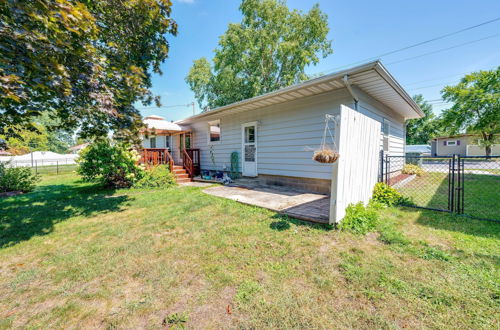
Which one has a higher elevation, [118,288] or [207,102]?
[207,102]

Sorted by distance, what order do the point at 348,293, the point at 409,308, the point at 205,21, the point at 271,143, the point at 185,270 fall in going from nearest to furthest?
the point at 409,308 < the point at 348,293 < the point at 185,270 < the point at 271,143 < the point at 205,21

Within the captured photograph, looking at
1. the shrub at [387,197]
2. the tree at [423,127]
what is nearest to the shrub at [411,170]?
the shrub at [387,197]

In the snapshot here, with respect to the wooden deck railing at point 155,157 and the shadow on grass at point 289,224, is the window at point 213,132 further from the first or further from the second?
the shadow on grass at point 289,224

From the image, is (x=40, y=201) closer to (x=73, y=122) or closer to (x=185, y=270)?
(x=73, y=122)

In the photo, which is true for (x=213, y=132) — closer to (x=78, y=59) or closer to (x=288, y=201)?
(x=288, y=201)

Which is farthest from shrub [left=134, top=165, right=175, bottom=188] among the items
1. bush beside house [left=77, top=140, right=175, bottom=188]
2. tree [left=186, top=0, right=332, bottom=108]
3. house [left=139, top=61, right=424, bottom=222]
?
tree [left=186, top=0, right=332, bottom=108]

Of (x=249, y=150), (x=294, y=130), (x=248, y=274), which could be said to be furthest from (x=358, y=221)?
(x=249, y=150)

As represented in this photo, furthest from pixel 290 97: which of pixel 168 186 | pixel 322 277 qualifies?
pixel 168 186

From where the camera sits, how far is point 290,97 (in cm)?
592

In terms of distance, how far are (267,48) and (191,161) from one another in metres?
11.8

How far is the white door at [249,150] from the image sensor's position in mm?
7551

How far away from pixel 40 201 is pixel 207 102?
16466 millimetres

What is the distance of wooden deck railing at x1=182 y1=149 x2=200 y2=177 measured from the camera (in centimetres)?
934

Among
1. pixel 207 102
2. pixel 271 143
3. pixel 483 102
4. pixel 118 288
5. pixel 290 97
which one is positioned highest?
pixel 207 102
